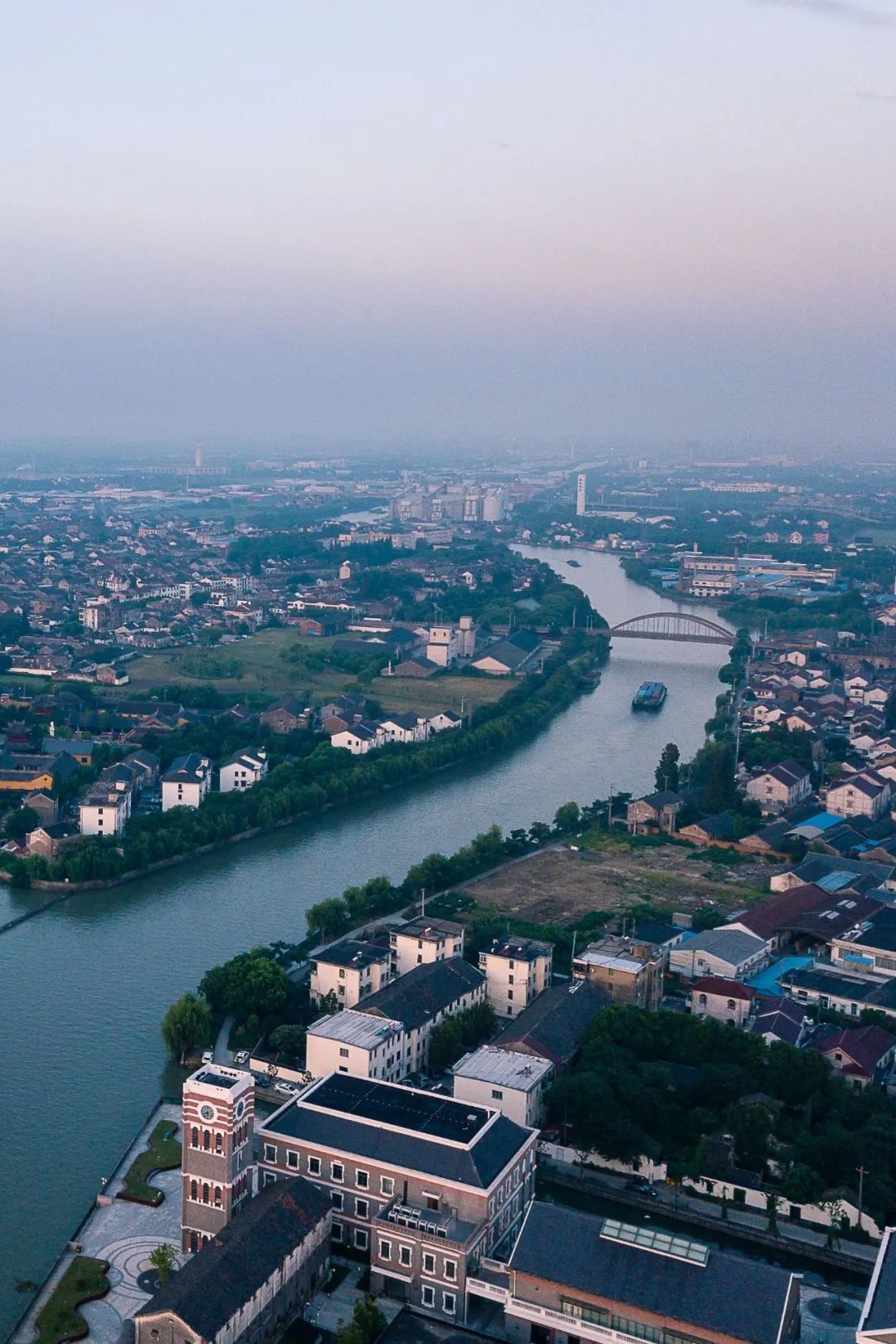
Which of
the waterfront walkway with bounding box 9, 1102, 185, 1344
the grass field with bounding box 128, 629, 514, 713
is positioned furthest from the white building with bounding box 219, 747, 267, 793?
the waterfront walkway with bounding box 9, 1102, 185, 1344

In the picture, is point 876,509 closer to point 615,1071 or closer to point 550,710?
point 550,710

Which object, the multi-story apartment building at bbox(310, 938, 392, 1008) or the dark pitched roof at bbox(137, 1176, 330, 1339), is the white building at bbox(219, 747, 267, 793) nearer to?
the multi-story apartment building at bbox(310, 938, 392, 1008)

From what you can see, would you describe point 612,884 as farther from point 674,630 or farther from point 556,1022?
point 674,630

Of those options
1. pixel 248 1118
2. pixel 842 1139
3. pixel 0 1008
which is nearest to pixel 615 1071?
pixel 842 1139

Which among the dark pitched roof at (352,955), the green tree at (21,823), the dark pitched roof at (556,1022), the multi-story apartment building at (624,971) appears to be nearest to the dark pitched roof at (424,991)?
the dark pitched roof at (352,955)

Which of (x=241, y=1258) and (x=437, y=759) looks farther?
(x=437, y=759)

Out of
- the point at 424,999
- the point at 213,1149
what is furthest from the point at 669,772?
the point at 213,1149

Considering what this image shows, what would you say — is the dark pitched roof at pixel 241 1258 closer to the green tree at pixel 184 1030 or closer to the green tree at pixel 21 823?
the green tree at pixel 184 1030
